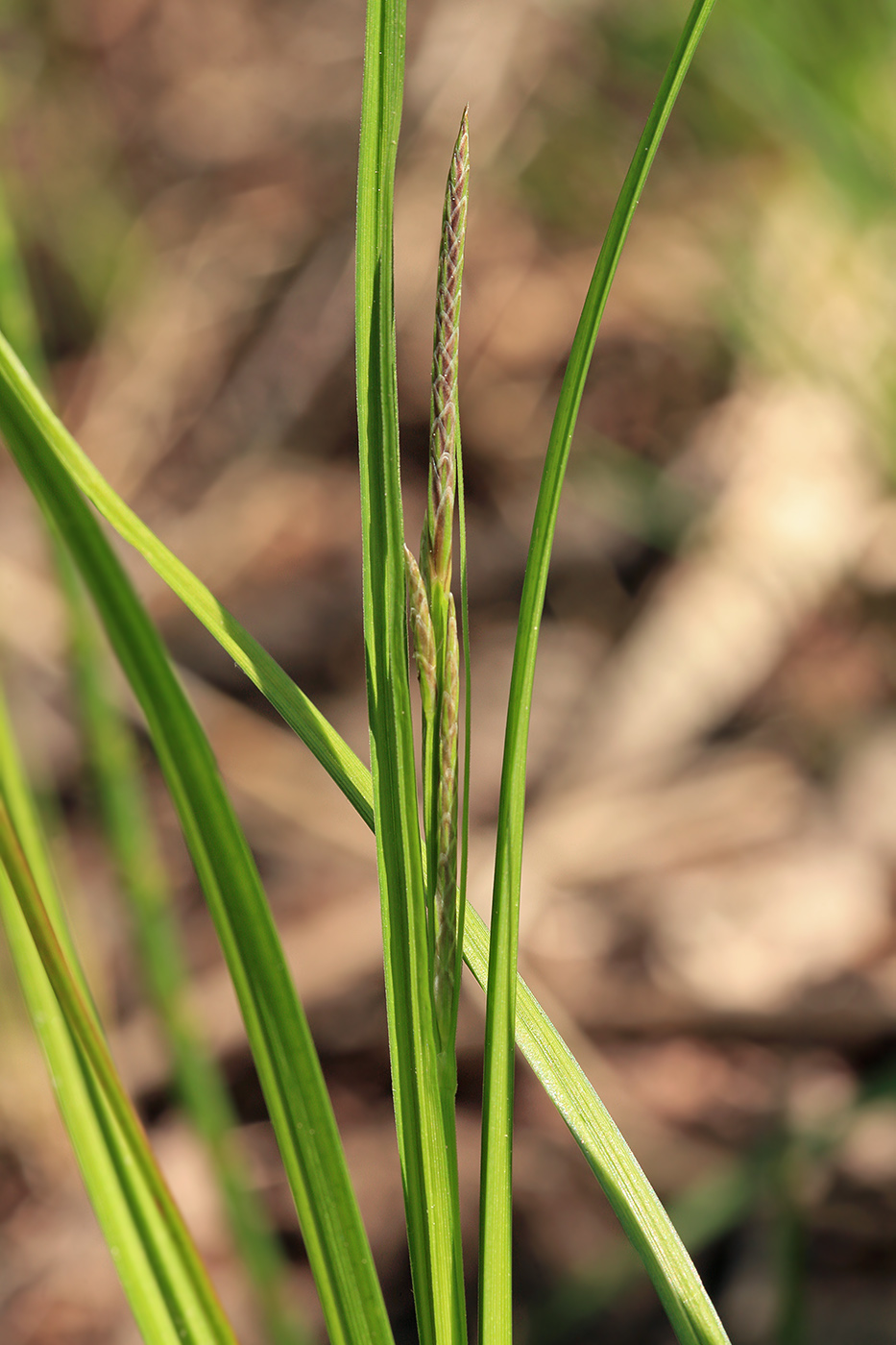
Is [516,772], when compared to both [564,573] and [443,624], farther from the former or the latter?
[564,573]

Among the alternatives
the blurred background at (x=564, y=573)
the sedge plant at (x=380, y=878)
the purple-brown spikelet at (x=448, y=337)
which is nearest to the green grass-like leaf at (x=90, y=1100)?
the sedge plant at (x=380, y=878)

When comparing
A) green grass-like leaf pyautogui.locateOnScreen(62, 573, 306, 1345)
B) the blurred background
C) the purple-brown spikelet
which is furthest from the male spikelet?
the blurred background

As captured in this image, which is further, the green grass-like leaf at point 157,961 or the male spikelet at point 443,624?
the green grass-like leaf at point 157,961

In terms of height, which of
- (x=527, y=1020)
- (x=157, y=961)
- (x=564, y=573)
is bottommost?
(x=527, y=1020)

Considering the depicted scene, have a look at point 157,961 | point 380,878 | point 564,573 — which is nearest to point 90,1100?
point 380,878

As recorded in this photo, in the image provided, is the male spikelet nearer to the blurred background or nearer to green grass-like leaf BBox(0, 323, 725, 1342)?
green grass-like leaf BBox(0, 323, 725, 1342)

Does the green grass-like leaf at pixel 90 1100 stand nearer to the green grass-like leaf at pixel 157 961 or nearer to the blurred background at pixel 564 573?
the green grass-like leaf at pixel 157 961

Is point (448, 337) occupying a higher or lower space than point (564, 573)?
lower
